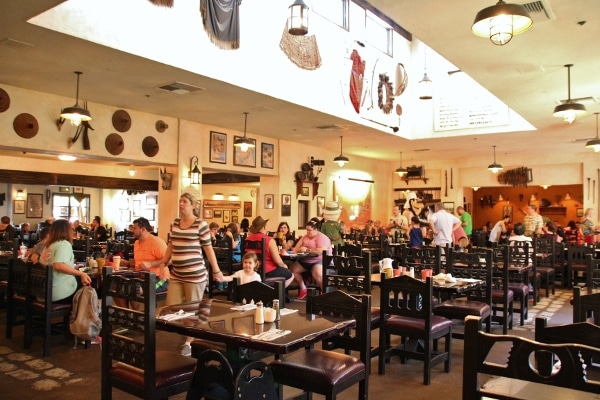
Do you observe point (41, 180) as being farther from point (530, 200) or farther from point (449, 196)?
point (530, 200)

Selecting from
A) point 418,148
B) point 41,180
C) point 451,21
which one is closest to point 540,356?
point 451,21

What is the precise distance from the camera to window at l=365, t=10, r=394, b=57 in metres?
A: 12.0

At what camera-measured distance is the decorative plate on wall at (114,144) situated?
30.5 ft

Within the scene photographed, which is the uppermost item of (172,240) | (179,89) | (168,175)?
(179,89)

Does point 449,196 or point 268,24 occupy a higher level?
point 268,24

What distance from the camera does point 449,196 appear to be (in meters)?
17.9

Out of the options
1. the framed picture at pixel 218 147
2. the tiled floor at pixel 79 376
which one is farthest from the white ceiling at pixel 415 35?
the tiled floor at pixel 79 376

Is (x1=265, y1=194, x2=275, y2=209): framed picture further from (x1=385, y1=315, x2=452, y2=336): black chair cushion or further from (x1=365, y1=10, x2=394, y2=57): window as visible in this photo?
(x1=385, y1=315, x2=452, y2=336): black chair cushion

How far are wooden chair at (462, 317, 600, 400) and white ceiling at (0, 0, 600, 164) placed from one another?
13.1 feet

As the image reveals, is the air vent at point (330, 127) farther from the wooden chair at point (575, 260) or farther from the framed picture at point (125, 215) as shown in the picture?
the framed picture at point (125, 215)

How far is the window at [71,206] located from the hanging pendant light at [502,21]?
18.7 meters

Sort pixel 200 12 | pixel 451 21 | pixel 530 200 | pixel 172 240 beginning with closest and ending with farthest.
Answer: pixel 172 240, pixel 451 21, pixel 200 12, pixel 530 200

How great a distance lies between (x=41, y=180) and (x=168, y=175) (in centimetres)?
622

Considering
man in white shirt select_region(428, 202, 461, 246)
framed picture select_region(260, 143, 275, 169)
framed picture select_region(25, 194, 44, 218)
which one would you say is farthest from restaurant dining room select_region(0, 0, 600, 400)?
framed picture select_region(25, 194, 44, 218)
